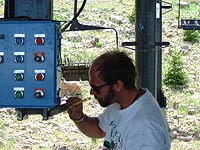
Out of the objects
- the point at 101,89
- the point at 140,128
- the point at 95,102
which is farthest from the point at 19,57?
the point at 95,102

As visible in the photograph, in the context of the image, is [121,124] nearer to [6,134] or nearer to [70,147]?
[70,147]

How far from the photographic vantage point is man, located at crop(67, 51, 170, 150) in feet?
7.54

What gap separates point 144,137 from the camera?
227 cm

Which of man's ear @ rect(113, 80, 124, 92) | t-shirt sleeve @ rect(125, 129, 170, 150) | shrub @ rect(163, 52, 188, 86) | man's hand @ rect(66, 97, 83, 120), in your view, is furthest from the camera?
shrub @ rect(163, 52, 188, 86)

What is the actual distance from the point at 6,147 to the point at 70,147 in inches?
29.6

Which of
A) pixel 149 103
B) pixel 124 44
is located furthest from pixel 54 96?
pixel 124 44

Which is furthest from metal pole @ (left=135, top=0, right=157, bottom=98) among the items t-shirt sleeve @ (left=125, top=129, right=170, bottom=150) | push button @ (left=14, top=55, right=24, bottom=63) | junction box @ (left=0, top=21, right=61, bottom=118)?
t-shirt sleeve @ (left=125, top=129, right=170, bottom=150)

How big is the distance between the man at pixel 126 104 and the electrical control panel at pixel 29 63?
0.22m

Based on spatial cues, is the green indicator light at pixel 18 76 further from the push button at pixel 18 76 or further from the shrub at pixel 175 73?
the shrub at pixel 175 73

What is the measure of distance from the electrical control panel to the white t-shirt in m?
0.33

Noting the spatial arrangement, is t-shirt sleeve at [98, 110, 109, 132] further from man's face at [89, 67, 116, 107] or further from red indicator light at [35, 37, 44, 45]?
red indicator light at [35, 37, 44, 45]

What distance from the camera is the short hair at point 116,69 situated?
2400 mm

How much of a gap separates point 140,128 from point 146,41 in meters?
1.59

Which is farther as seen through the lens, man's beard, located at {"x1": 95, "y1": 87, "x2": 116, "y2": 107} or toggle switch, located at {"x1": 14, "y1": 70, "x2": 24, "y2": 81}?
toggle switch, located at {"x1": 14, "y1": 70, "x2": 24, "y2": 81}
